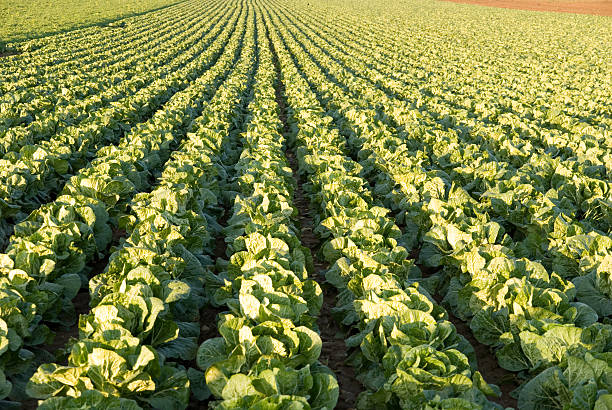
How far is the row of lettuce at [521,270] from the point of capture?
12.4ft

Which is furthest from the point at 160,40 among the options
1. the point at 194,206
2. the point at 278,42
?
the point at 194,206

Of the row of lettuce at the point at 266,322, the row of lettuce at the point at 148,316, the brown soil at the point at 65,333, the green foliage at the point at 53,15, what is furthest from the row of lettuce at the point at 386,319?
the green foliage at the point at 53,15

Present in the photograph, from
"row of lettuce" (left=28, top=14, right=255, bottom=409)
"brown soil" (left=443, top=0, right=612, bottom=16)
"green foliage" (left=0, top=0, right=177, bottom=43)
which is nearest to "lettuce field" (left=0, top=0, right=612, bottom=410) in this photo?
"row of lettuce" (left=28, top=14, right=255, bottom=409)

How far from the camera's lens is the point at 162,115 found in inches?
478

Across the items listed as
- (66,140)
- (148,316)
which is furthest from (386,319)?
(66,140)

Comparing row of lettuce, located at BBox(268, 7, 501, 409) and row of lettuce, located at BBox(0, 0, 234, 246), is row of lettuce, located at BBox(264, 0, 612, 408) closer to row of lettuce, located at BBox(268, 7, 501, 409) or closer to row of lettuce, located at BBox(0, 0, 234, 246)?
row of lettuce, located at BBox(268, 7, 501, 409)

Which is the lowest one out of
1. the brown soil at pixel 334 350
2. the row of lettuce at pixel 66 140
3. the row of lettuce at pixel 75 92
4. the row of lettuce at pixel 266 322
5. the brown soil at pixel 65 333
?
the brown soil at pixel 334 350

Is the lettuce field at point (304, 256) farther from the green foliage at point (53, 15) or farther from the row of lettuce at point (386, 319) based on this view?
the green foliage at point (53, 15)

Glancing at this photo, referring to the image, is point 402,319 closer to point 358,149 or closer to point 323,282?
point 323,282

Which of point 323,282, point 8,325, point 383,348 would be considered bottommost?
point 323,282

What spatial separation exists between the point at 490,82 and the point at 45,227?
60.3 feet

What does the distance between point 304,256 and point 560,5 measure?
86.6 meters

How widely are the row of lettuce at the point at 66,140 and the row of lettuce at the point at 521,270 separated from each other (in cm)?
623

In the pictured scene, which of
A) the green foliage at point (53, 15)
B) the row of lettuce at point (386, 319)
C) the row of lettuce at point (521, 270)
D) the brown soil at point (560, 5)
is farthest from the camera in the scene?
the brown soil at point (560, 5)
